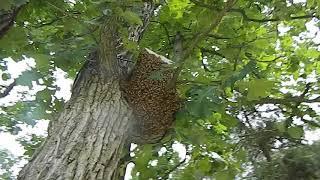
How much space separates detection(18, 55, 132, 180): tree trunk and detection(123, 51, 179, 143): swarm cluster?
7 centimetres

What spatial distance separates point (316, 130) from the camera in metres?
2.76

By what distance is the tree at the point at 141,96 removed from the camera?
1860mm

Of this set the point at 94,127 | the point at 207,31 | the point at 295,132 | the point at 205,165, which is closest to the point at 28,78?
the point at 94,127

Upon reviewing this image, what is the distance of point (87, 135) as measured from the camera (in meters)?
1.91

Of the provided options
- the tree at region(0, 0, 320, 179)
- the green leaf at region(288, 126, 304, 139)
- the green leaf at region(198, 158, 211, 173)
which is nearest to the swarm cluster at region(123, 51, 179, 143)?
the tree at region(0, 0, 320, 179)

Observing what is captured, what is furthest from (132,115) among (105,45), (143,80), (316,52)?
(316,52)

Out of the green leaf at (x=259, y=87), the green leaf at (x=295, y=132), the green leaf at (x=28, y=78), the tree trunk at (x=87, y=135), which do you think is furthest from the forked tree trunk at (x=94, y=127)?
the green leaf at (x=295, y=132)

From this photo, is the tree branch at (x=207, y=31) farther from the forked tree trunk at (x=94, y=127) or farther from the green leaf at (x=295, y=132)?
the green leaf at (x=295, y=132)

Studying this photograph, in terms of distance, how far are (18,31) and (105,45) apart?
0.50 metres

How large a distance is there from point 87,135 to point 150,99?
42cm

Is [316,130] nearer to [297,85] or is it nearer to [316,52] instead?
[297,85]

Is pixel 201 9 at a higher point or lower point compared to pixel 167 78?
higher

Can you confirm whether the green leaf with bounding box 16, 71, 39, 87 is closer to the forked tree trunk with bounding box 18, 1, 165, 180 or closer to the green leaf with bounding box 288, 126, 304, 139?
the forked tree trunk with bounding box 18, 1, 165, 180

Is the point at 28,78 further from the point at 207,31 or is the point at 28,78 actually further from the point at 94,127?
the point at 207,31
